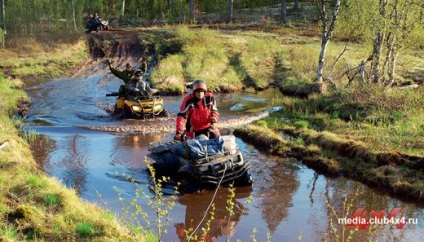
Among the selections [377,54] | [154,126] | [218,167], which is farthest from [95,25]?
[218,167]

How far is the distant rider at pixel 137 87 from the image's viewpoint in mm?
16281

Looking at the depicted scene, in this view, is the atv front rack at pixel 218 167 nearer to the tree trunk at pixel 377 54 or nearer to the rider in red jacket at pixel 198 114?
the rider in red jacket at pixel 198 114

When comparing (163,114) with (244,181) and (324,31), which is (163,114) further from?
(244,181)

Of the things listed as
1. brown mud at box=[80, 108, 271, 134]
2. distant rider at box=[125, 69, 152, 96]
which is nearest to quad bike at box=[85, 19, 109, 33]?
distant rider at box=[125, 69, 152, 96]

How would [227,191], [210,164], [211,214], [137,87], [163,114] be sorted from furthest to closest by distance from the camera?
[163,114] < [137,87] < [227,191] < [210,164] < [211,214]

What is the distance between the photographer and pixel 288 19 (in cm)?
4022

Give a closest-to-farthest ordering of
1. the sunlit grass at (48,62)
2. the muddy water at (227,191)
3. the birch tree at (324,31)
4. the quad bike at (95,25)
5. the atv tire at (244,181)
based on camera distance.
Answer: the muddy water at (227,191) → the atv tire at (244,181) → the birch tree at (324,31) → the sunlit grass at (48,62) → the quad bike at (95,25)

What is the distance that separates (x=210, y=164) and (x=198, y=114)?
1.41m

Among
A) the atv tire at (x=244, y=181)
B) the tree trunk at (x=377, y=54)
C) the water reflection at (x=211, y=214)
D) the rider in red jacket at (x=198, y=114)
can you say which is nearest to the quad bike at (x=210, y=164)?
the atv tire at (x=244, y=181)

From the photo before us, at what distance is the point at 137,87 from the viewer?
53.7 feet

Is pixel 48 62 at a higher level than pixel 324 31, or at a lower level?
lower

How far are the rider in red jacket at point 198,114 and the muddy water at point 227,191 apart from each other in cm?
127

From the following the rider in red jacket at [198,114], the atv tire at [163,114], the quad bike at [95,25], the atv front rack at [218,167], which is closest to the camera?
the atv front rack at [218,167]

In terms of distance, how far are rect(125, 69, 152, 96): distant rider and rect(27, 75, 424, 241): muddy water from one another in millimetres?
1067
